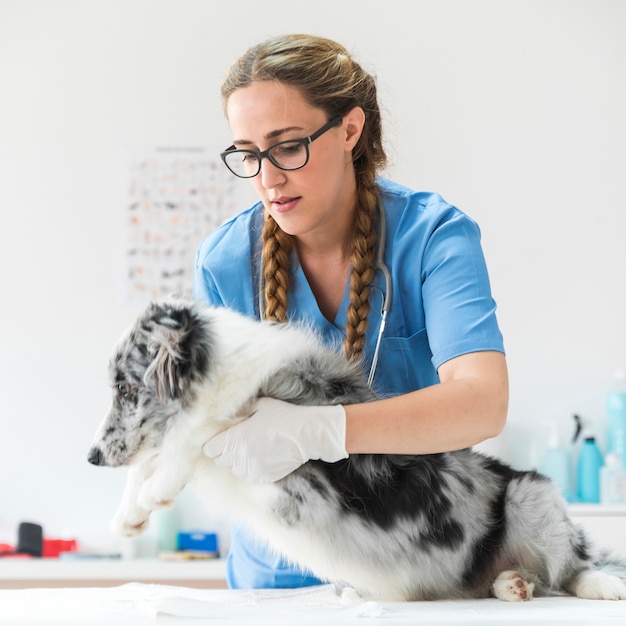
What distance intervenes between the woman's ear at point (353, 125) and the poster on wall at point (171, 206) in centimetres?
220

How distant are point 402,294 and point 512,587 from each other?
66 cm

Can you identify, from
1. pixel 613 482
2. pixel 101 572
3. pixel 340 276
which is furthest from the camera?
pixel 613 482

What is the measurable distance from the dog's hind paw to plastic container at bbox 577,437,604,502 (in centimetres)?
220

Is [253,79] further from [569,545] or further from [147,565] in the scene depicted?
[147,565]

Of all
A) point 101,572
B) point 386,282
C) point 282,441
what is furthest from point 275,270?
point 101,572

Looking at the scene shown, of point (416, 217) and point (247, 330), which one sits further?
point (416, 217)

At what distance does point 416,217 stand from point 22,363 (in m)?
2.67

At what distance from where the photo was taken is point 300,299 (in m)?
1.91

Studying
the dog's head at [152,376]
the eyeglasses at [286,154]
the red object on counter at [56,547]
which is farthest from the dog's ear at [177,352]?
the red object on counter at [56,547]

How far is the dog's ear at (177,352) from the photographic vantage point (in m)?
1.57

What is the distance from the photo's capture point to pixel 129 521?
1629 millimetres

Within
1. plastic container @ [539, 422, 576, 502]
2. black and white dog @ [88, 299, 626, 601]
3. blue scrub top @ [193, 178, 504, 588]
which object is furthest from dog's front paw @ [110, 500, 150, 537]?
plastic container @ [539, 422, 576, 502]

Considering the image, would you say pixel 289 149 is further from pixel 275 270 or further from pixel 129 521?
pixel 129 521

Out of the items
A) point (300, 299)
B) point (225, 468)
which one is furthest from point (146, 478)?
point (300, 299)
